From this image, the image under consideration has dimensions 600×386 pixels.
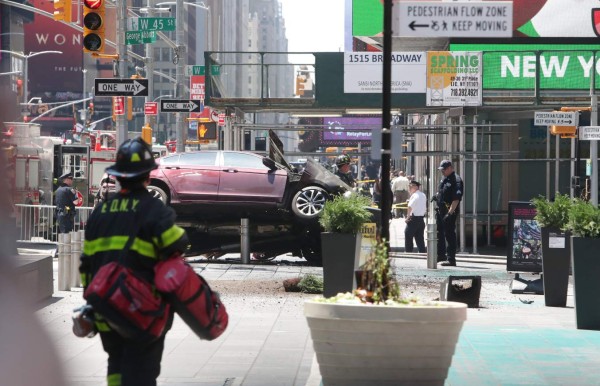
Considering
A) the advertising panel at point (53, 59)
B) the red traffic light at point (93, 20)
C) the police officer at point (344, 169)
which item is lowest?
the police officer at point (344, 169)

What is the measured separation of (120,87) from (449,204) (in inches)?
269

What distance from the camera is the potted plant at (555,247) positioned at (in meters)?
14.3

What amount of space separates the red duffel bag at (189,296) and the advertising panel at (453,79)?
1869cm

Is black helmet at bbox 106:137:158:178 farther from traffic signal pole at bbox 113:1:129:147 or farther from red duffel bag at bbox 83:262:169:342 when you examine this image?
traffic signal pole at bbox 113:1:129:147

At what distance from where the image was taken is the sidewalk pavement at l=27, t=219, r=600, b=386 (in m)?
9.26

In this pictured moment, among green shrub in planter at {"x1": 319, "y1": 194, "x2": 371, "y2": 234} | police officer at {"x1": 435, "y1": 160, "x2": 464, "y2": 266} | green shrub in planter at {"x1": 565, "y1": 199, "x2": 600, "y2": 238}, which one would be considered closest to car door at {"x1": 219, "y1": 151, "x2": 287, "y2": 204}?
police officer at {"x1": 435, "y1": 160, "x2": 464, "y2": 266}

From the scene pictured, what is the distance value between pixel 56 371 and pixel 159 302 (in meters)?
1.29

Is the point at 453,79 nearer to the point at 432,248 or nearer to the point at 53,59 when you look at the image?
the point at 432,248

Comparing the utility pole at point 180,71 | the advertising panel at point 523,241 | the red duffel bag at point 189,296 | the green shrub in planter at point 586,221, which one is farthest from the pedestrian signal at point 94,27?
the red duffel bag at point 189,296

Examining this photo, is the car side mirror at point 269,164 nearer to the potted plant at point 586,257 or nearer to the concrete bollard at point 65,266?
the concrete bollard at point 65,266

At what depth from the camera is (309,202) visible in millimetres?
20094

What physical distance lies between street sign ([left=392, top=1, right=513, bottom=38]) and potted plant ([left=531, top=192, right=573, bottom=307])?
568 centimetres

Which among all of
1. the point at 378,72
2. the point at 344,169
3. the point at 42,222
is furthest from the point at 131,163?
the point at 42,222

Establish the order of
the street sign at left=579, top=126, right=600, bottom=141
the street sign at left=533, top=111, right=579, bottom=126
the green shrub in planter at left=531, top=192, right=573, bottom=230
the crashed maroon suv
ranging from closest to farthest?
the green shrub in planter at left=531, top=192, right=573, bottom=230
the crashed maroon suv
the street sign at left=579, top=126, right=600, bottom=141
the street sign at left=533, top=111, right=579, bottom=126
